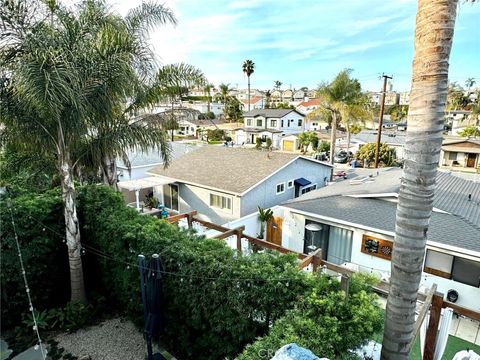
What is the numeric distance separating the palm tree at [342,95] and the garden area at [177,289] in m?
21.1

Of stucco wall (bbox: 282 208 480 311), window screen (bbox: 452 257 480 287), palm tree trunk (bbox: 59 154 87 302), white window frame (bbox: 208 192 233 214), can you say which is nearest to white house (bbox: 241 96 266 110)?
white window frame (bbox: 208 192 233 214)

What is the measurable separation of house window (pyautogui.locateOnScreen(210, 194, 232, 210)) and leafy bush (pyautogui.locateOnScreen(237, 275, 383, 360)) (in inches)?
451

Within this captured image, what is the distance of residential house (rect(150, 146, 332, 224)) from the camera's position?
627 inches

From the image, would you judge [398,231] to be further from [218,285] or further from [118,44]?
[118,44]

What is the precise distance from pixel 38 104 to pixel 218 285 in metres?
5.28

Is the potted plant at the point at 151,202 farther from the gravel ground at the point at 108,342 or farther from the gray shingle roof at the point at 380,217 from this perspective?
the gravel ground at the point at 108,342

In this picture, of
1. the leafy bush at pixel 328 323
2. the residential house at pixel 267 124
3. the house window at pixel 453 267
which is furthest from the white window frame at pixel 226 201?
the residential house at pixel 267 124

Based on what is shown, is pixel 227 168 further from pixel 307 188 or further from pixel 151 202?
pixel 307 188

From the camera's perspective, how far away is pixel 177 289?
6.67 m

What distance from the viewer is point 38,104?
6.26 metres

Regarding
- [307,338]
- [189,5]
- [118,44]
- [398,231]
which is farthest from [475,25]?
[118,44]

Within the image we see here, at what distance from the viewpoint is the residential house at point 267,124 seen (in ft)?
152

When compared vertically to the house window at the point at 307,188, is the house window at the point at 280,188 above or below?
above

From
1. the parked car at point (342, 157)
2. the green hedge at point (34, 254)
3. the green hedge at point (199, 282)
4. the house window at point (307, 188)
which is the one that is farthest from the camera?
the parked car at point (342, 157)
